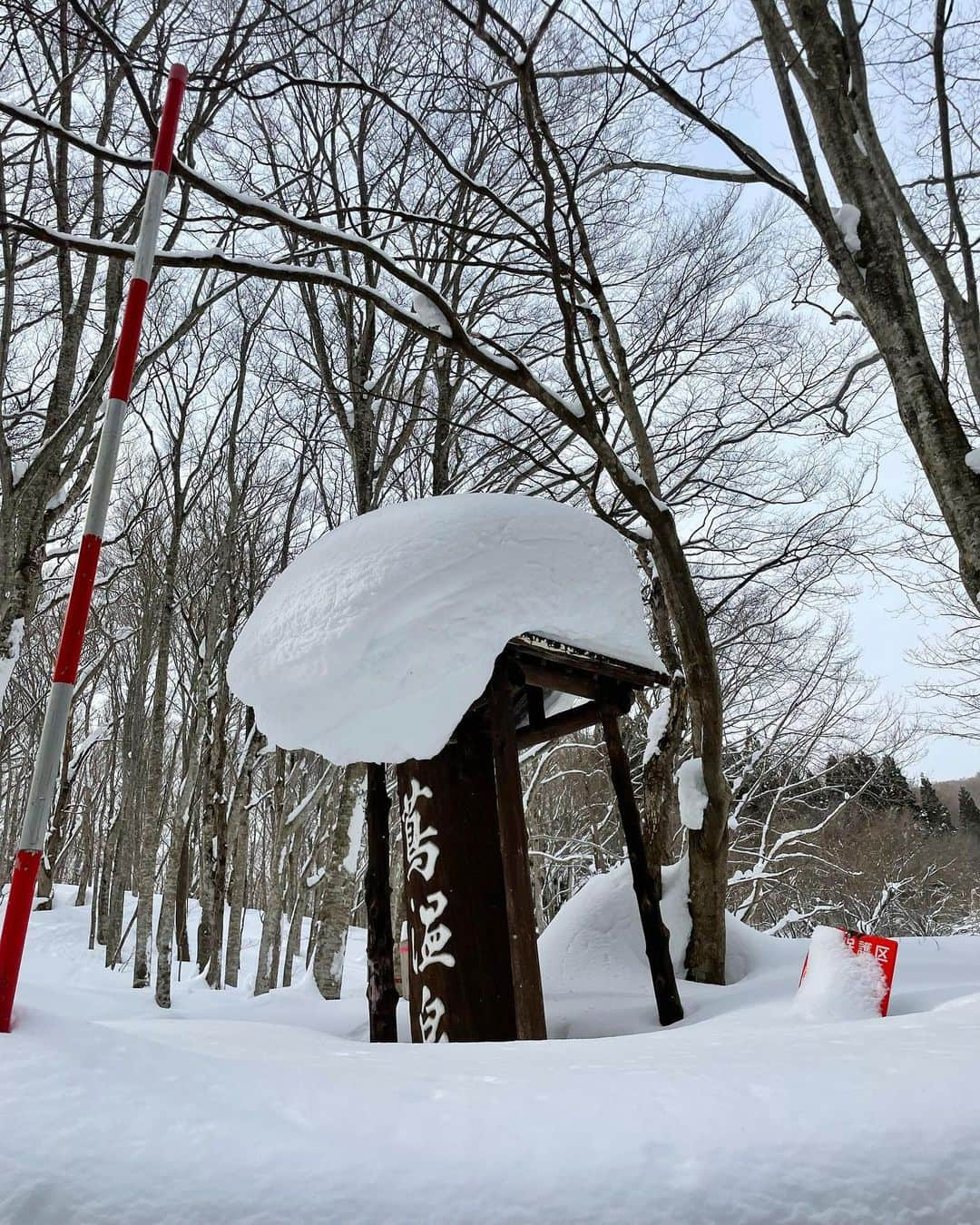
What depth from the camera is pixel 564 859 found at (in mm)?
14992

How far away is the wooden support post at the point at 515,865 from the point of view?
12.2 feet

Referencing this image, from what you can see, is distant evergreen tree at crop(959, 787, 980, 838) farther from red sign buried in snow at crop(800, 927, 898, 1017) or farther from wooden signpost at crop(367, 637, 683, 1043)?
red sign buried in snow at crop(800, 927, 898, 1017)

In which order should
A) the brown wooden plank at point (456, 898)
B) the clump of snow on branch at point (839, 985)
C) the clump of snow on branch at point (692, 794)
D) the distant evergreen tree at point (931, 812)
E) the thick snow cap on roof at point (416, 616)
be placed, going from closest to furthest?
the clump of snow on branch at point (839, 985) < the thick snow cap on roof at point (416, 616) < the brown wooden plank at point (456, 898) < the clump of snow on branch at point (692, 794) < the distant evergreen tree at point (931, 812)

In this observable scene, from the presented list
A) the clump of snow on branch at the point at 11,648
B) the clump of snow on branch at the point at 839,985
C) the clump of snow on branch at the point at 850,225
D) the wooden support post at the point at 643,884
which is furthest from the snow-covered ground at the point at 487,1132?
the clump of snow on branch at the point at 11,648

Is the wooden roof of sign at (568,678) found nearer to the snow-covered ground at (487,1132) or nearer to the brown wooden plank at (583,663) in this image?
the brown wooden plank at (583,663)

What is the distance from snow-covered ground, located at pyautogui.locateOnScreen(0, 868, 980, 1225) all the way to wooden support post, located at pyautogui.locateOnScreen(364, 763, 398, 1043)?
2.94 meters

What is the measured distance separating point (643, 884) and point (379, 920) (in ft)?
5.28

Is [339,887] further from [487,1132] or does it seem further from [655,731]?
[487,1132]

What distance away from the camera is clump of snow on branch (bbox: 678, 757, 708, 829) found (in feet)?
17.1

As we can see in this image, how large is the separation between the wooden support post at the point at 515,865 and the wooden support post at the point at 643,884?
72 centimetres

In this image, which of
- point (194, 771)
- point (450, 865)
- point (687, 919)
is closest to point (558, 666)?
point (450, 865)

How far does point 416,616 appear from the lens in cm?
347

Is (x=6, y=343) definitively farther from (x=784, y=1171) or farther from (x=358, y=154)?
(x=784, y=1171)

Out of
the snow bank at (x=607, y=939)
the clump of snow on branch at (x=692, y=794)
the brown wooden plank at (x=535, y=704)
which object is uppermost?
the brown wooden plank at (x=535, y=704)
